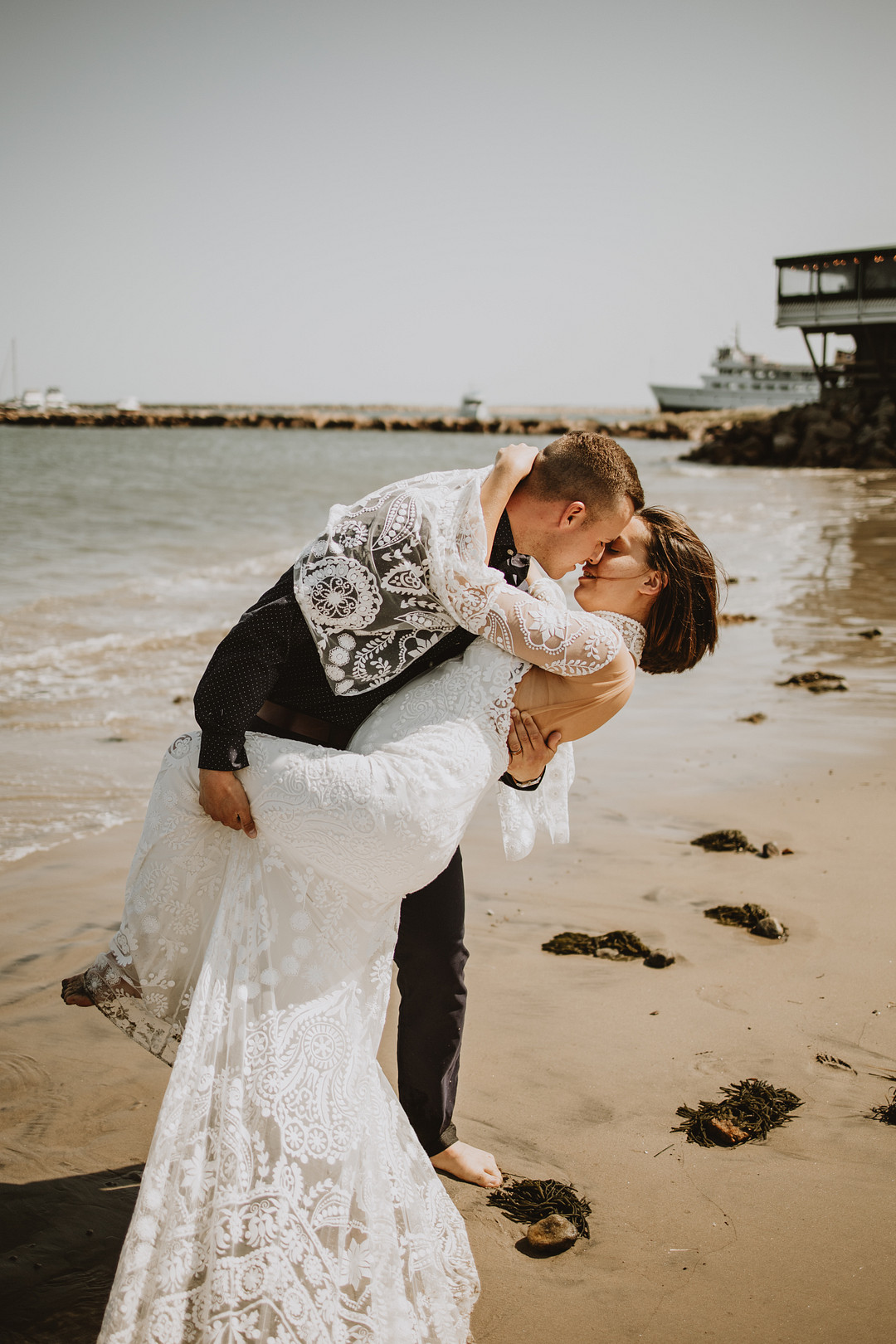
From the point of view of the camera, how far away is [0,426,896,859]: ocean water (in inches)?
249

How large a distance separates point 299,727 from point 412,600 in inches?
16.0

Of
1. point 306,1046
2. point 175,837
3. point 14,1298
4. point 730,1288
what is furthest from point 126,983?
point 730,1288

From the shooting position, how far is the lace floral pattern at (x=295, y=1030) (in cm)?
188

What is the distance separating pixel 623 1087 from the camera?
3.08 meters

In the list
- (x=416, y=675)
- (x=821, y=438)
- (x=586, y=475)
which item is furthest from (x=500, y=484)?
(x=821, y=438)

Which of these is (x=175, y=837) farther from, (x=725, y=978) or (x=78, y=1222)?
(x=725, y=978)

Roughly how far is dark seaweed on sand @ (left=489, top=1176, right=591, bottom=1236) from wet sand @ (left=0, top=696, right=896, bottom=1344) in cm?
3

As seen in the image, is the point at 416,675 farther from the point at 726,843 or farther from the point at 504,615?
the point at 726,843

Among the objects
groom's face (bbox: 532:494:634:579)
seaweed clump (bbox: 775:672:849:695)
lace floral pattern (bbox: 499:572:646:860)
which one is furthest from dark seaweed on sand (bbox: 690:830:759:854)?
seaweed clump (bbox: 775:672:849:695)

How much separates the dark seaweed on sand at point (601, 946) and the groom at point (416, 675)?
118 cm

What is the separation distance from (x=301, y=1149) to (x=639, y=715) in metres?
5.55

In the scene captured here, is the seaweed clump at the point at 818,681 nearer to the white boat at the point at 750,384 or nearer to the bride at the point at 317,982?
the bride at the point at 317,982

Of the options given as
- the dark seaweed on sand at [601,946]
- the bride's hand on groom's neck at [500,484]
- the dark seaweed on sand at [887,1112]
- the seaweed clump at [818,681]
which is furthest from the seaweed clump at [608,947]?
the seaweed clump at [818,681]

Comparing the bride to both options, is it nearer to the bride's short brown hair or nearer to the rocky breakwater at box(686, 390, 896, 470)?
the bride's short brown hair
